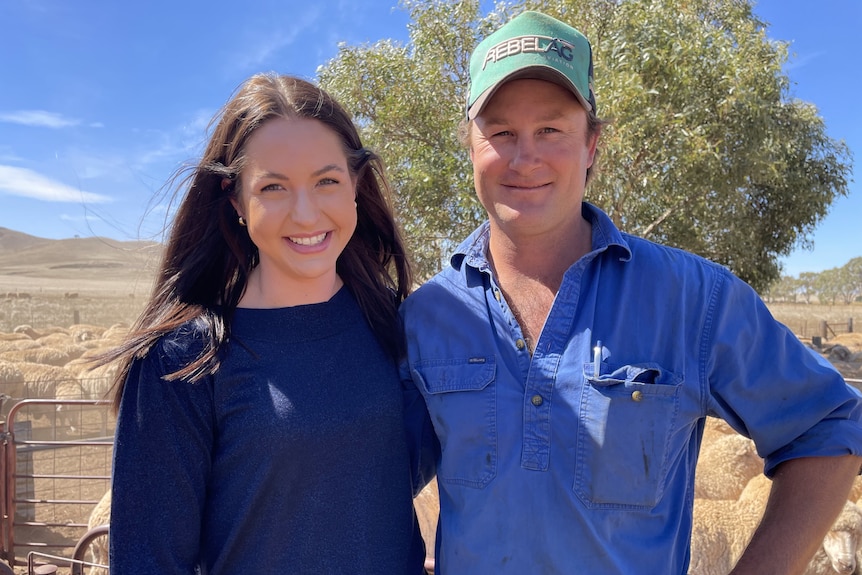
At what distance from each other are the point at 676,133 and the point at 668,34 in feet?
3.89

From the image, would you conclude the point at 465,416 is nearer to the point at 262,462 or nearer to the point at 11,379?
the point at 262,462

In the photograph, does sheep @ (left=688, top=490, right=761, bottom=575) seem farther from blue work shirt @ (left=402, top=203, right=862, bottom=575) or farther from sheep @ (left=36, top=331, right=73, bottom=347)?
sheep @ (left=36, top=331, right=73, bottom=347)

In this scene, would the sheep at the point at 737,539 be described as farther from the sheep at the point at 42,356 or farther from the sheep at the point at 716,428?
the sheep at the point at 42,356

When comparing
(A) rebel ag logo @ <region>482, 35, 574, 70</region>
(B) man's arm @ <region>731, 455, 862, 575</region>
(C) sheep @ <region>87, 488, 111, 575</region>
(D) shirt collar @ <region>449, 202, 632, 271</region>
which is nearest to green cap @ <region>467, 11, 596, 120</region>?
(A) rebel ag logo @ <region>482, 35, 574, 70</region>

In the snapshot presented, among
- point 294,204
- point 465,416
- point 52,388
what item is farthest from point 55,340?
point 465,416

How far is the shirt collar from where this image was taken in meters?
1.90

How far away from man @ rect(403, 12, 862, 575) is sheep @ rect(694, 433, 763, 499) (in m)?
4.29

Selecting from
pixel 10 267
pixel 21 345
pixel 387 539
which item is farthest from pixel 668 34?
pixel 10 267

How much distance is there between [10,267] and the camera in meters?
113

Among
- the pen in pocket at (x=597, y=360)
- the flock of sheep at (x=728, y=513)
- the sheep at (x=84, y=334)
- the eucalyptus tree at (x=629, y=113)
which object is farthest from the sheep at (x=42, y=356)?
the pen in pocket at (x=597, y=360)

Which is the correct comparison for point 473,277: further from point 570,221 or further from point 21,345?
point 21,345

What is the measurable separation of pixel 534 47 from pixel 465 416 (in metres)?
1.08

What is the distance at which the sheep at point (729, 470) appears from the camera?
5668 mm

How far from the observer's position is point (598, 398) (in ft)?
5.63
